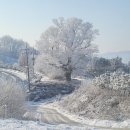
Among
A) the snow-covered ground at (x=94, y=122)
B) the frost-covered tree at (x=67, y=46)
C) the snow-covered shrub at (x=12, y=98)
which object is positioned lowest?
the snow-covered ground at (x=94, y=122)

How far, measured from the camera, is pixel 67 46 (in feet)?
251

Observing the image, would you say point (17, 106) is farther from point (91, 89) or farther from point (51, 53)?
point (51, 53)

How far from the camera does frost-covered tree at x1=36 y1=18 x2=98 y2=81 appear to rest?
75.4 meters

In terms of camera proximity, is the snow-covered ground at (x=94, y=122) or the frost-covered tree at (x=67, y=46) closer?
the snow-covered ground at (x=94, y=122)

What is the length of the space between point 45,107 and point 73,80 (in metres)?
18.8

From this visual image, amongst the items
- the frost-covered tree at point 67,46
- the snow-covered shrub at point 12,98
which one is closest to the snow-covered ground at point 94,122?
the snow-covered shrub at point 12,98

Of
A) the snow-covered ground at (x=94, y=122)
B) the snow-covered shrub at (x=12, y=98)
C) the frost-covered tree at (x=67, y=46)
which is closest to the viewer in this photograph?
the snow-covered shrub at (x=12, y=98)

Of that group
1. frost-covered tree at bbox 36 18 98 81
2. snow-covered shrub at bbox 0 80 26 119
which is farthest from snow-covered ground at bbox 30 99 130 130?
frost-covered tree at bbox 36 18 98 81

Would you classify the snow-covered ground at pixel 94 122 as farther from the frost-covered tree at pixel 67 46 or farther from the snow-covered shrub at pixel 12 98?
the frost-covered tree at pixel 67 46

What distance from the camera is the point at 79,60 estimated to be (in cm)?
7681

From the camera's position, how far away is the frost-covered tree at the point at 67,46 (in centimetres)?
7544

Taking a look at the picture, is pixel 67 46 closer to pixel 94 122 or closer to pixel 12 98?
pixel 94 122

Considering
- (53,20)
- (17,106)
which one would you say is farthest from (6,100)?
(53,20)

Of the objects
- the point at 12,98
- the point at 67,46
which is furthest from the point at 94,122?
the point at 67,46
